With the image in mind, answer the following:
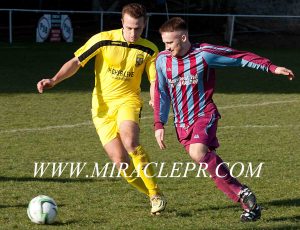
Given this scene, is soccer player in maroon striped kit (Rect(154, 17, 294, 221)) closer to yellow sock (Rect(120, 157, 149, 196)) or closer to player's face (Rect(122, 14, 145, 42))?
player's face (Rect(122, 14, 145, 42))

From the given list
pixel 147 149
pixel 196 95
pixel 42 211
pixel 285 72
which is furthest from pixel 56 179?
pixel 285 72

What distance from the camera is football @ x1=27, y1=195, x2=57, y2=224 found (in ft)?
20.8

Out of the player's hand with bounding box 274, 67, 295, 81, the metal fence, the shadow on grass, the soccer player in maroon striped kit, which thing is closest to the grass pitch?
the shadow on grass

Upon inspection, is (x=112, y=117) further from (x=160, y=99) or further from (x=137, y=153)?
(x=160, y=99)

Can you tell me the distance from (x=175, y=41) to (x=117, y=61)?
850 millimetres

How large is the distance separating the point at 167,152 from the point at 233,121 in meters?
2.64

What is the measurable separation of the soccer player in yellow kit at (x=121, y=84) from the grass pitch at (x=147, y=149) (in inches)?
15.5

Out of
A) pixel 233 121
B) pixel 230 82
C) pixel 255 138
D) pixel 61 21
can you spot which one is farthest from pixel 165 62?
pixel 61 21

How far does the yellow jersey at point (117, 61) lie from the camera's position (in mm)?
7184

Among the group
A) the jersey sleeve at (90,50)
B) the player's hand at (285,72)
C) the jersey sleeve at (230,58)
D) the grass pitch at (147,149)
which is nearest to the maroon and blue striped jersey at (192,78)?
the jersey sleeve at (230,58)

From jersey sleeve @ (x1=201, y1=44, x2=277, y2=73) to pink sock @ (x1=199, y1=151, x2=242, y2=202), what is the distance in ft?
2.54

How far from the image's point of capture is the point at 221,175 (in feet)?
21.4

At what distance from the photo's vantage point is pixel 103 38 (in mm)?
7188

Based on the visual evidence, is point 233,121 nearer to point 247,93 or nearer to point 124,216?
point 247,93
